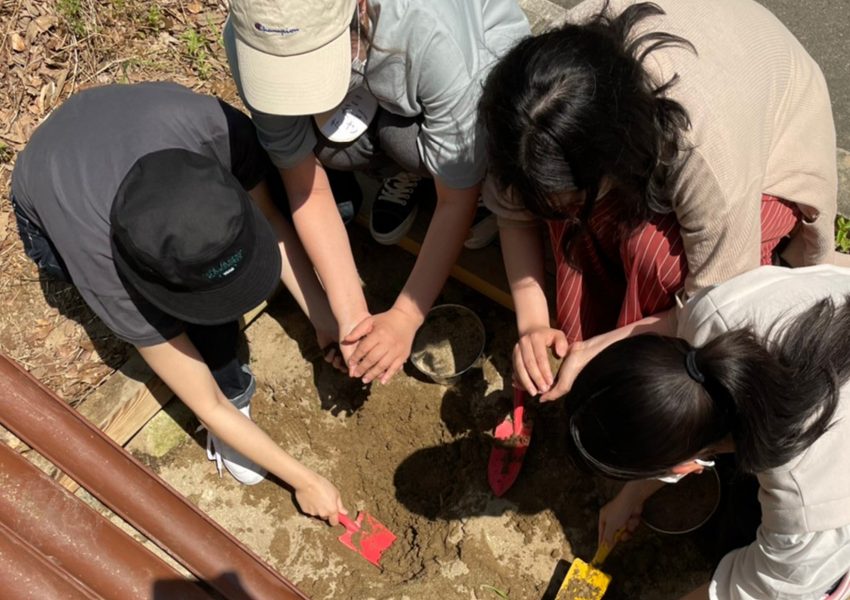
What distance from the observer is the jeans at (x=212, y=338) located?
7.25ft

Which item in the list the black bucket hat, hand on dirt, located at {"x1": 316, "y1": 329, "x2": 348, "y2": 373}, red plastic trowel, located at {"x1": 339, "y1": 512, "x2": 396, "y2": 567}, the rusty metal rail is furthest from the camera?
hand on dirt, located at {"x1": 316, "y1": 329, "x2": 348, "y2": 373}

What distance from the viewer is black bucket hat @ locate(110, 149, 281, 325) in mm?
1754

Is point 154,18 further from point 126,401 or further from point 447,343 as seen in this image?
point 447,343

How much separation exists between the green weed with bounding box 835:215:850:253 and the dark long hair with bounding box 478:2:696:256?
1.12m

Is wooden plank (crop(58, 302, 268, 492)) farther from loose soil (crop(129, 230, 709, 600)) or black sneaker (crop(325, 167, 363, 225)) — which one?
black sneaker (crop(325, 167, 363, 225))

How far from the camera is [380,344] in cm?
232

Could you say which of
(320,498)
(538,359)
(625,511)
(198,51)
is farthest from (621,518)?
(198,51)

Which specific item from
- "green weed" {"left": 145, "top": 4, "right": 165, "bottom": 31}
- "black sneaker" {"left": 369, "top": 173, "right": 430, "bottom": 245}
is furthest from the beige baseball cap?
"green weed" {"left": 145, "top": 4, "right": 165, "bottom": 31}

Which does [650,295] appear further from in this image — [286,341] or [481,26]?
[286,341]

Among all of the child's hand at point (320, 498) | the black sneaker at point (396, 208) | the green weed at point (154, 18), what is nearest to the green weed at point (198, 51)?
the green weed at point (154, 18)

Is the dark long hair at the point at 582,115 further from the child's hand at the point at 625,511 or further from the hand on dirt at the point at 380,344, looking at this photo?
the child's hand at the point at 625,511

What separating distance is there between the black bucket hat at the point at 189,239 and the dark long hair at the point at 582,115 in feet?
2.00

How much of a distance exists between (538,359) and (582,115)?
77cm

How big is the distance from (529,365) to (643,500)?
1.84 ft
